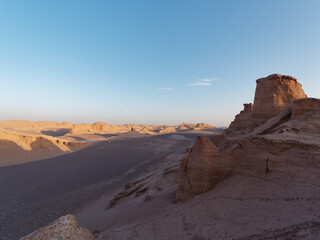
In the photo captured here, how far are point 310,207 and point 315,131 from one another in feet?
13.2

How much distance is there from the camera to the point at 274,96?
11320 mm

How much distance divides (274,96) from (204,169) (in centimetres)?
990

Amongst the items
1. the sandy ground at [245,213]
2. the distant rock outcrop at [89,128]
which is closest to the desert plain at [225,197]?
the sandy ground at [245,213]

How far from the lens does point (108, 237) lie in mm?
5191

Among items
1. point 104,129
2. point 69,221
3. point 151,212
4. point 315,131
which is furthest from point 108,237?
point 104,129

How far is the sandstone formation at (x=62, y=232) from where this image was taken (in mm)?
3289

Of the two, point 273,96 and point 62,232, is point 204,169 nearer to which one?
point 62,232

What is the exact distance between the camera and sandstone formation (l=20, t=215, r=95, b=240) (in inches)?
129

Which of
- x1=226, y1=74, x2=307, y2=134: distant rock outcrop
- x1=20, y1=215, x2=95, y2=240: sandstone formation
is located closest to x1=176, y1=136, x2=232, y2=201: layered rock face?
x1=20, y1=215, x2=95, y2=240: sandstone formation

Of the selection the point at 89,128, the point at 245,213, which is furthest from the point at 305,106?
the point at 89,128

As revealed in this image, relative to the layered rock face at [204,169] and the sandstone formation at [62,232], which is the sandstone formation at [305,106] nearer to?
the layered rock face at [204,169]

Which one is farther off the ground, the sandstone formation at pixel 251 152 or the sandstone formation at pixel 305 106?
the sandstone formation at pixel 305 106

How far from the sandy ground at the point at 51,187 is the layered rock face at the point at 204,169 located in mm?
8163

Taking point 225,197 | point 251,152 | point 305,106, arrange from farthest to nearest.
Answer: point 305,106 < point 251,152 < point 225,197
